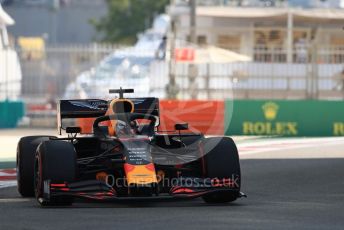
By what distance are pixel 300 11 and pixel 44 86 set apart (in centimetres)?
1130

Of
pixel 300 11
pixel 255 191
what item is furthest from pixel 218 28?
pixel 255 191

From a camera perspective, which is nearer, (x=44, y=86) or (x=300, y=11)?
(x=44, y=86)

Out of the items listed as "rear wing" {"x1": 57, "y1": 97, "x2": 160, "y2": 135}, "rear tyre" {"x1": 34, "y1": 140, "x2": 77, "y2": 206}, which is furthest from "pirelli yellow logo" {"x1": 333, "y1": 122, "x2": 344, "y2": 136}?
"rear tyre" {"x1": 34, "y1": 140, "x2": 77, "y2": 206}

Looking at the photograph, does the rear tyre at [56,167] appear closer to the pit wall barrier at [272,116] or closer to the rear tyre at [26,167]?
the rear tyre at [26,167]

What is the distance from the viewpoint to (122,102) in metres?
13.7

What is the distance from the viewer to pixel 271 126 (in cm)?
2702

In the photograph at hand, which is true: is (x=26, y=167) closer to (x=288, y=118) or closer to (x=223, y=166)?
(x=223, y=166)

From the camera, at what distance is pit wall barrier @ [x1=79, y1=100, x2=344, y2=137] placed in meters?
26.9

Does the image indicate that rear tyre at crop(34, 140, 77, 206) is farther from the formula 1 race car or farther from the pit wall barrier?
the pit wall barrier

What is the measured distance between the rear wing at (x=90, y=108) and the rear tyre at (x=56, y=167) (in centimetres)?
142

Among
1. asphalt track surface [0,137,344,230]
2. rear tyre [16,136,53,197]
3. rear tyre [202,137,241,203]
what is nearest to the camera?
asphalt track surface [0,137,344,230]

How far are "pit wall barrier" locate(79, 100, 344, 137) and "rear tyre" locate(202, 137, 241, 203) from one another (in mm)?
13806

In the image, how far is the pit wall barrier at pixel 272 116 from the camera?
26891 mm

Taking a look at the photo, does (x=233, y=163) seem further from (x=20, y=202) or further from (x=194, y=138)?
(x=20, y=202)
